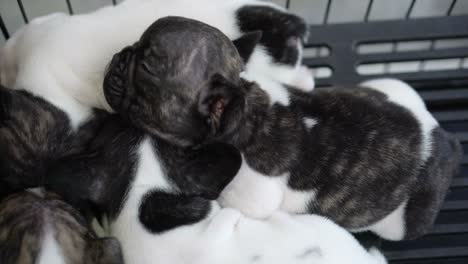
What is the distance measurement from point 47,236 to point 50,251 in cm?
4

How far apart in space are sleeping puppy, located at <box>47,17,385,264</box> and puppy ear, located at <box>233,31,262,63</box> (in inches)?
2.8

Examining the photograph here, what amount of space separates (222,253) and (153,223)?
187 millimetres

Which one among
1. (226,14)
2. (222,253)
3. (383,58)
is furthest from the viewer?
(383,58)

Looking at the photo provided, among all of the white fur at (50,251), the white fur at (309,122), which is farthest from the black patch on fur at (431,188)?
the white fur at (50,251)

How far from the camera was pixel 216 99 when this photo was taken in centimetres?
163

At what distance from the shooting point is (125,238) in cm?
164

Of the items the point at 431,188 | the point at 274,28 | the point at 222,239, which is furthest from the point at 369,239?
the point at 274,28

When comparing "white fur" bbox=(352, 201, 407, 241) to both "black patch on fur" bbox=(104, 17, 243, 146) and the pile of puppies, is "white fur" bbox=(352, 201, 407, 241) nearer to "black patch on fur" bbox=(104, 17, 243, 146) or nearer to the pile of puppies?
the pile of puppies

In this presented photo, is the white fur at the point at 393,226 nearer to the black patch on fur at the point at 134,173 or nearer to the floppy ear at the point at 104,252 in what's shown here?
the black patch on fur at the point at 134,173

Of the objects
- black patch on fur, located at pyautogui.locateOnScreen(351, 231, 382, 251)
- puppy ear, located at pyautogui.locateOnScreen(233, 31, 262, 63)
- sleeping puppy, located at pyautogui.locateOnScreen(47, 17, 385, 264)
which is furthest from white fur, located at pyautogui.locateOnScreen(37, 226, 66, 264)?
black patch on fur, located at pyautogui.locateOnScreen(351, 231, 382, 251)

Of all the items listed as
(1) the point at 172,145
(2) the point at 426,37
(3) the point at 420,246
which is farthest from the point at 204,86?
(2) the point at 426,37

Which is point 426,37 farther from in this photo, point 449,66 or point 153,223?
point 153,223

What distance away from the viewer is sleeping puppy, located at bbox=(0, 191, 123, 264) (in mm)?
1489

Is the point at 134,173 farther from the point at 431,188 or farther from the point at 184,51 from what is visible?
the point at 431,188
